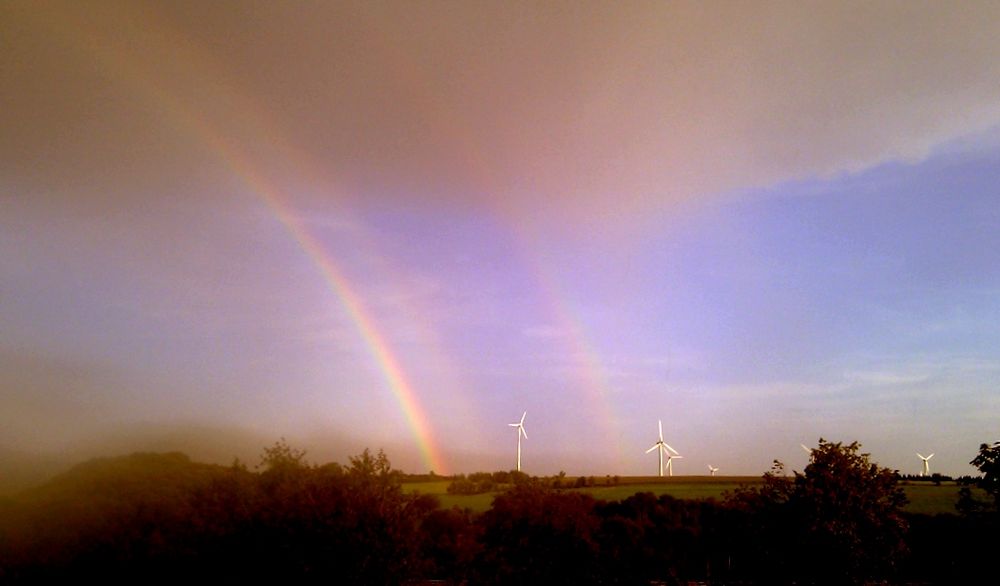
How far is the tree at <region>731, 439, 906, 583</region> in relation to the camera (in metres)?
36.6

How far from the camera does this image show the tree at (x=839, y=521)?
3662 centimetres

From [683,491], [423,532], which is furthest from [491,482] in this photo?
[423,532]

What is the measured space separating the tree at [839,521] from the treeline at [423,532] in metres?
0.07

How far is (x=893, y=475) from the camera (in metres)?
38.6

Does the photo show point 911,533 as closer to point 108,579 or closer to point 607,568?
point 607,568

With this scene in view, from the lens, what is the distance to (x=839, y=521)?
37156 mm

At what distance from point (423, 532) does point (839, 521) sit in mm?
18744

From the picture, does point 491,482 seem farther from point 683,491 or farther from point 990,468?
point 990,468

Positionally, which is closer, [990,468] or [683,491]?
[990,468]

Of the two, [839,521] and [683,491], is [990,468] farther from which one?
[683,491]

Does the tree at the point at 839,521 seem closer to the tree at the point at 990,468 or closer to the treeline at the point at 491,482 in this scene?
the tree at the point at 990,468

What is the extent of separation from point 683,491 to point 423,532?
80.3m

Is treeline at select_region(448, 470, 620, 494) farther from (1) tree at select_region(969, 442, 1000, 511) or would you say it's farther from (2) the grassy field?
(1) tree at select_region(969, 442, 1000, 511)

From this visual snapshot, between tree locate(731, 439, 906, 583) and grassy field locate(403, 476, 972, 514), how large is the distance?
137 ft
